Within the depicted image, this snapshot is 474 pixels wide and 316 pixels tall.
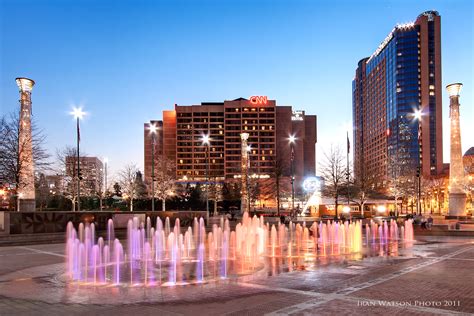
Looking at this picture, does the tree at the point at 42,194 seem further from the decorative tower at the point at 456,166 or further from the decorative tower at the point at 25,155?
the decorative tower at the point at 456,166

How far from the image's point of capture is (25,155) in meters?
32.8

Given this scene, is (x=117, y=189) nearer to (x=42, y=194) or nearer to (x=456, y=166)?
(x=42, y=194)

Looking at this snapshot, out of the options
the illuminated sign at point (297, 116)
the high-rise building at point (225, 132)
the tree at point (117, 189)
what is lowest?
the tree at point (117, 189)

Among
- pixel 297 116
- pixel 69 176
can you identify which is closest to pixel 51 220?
pixel 69 176

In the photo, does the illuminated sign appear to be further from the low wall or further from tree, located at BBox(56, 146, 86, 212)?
the low wall

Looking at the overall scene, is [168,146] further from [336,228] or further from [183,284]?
[183,284]

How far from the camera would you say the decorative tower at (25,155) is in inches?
1289

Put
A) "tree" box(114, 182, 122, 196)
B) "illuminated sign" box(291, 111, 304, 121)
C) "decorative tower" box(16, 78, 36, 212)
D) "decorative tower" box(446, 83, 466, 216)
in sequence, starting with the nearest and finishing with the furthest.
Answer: "decorative tower" box(16, 78, 36, 212)
"decorative tower" box(446, 83, 466, 216)
"tree" box(114, 182, 122, 196)
"illuminated sign" box(291, 111, 304, 121)

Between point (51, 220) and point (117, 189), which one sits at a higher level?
point (117, 189)

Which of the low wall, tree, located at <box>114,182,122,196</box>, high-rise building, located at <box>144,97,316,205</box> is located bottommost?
the low wall

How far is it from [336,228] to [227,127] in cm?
12703

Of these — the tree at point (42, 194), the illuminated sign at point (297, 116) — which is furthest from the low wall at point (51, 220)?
the illuminated sign at point (297, 116)

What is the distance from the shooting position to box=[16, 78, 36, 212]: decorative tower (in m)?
32.8

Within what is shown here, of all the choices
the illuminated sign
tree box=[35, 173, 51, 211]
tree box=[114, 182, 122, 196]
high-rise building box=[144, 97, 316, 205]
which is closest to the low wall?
tree box=[35, 173, 51, 211]
